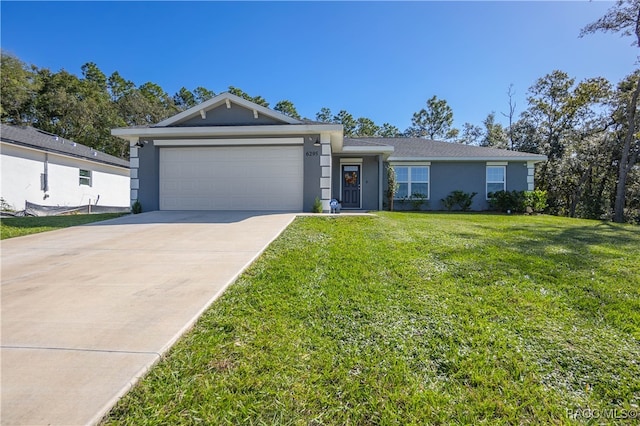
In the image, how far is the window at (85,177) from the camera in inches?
656

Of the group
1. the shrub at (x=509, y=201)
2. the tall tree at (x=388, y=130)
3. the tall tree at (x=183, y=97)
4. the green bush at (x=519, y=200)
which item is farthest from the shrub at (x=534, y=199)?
the tall tree at (x=183, y=97)

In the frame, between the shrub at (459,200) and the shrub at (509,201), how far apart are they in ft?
3.23

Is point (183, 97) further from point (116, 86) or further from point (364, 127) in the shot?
point (364, 127)

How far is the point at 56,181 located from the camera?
593 inches

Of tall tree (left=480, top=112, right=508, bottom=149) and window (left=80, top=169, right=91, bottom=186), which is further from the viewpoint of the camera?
tall tree (left=480, top=112, right=508, bottom=149)

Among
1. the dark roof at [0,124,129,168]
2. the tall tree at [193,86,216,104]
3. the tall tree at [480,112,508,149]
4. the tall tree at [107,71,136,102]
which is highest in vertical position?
the tall tree at [193,86,216,104]

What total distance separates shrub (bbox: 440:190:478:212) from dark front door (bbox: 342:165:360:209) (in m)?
4.38

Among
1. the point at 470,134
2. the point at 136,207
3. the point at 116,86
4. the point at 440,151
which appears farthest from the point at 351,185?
the point at 116,86

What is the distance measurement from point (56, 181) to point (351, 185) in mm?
14824

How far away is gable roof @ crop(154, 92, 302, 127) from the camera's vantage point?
405 inches

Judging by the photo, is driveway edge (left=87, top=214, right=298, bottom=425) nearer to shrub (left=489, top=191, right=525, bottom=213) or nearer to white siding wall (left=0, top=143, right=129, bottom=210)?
shrub (left=489, top=191, right=525, bottom=213)

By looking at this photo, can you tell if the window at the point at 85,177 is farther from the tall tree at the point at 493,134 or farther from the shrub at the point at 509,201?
the tall tree at the point at 493,134

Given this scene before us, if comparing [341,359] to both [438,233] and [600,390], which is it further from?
[438,233]

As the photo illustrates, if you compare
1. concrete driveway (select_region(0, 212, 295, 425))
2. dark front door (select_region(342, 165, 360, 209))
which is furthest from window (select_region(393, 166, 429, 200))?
concrete driveway (select_region(0, 212, 295, 425))
